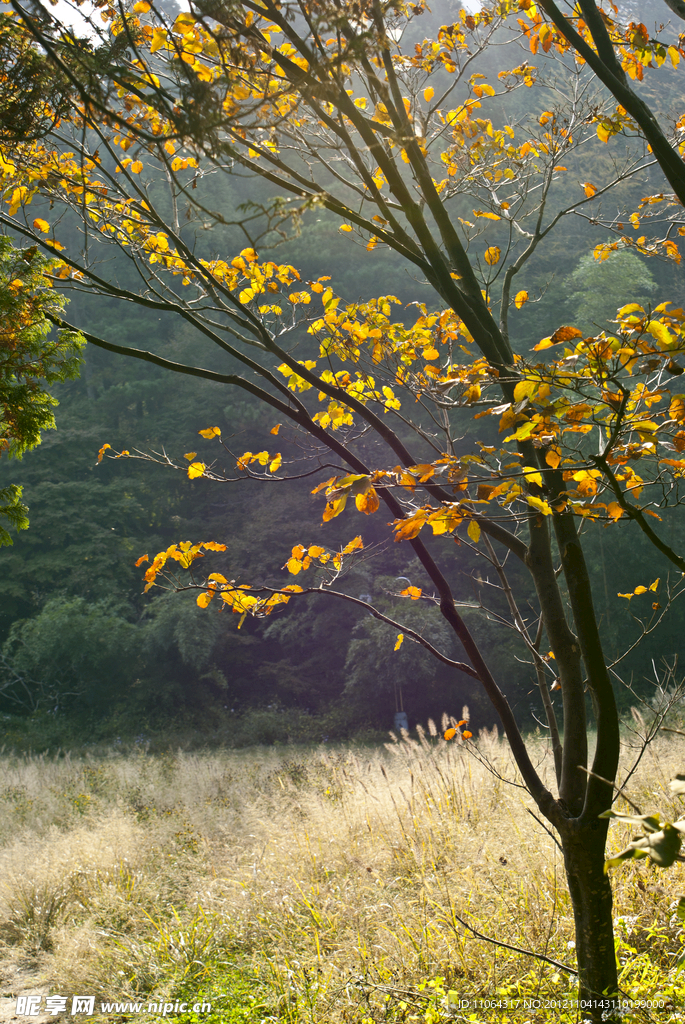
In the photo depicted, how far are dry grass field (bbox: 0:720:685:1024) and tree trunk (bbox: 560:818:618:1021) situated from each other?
0.28 metres

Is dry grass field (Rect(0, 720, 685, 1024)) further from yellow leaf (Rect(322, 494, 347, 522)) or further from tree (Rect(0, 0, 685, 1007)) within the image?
yellow leaf (Rect(322, 494, 347, 522))

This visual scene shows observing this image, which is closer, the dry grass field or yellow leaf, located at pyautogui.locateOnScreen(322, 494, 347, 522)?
yellow leaf, located at pyautogui.locateOnScreen(322, 494, 347, 522)

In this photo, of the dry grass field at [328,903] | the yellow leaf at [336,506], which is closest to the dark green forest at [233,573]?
the dry grass field at [328,903]

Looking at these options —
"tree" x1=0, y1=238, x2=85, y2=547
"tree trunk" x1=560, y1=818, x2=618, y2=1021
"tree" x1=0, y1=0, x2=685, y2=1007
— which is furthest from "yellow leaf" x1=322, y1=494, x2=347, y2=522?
"tree" x1=0, y1=238, x2=85, y2=547

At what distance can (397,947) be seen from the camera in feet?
7.66

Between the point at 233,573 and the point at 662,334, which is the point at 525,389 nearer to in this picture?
the point at 662,334

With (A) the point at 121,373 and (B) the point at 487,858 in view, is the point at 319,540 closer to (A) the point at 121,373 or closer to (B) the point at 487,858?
(A) the point at 121,373

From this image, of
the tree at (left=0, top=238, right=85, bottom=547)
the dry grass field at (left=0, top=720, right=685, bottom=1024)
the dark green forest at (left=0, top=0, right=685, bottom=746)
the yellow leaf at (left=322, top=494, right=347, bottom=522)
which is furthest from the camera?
the dark green forest at (left=0, top=0, right=685, bottom=746)

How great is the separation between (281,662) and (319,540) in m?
2.83

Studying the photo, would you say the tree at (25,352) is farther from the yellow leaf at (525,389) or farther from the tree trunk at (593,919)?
the tree trunk at (593,919)

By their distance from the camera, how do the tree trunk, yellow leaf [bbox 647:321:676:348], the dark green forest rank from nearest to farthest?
yellow leaf [bbox 647:321:676:348]
the tree trunk
the dark green forest

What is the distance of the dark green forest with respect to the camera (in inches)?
395

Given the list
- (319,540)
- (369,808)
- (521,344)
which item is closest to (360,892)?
(369,808)

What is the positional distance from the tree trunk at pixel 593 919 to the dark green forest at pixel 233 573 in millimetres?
7148
